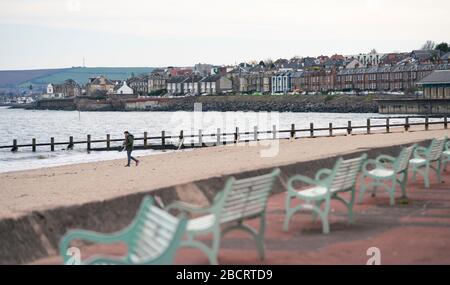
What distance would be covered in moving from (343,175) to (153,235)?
424cm

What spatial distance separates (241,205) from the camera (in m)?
7.28

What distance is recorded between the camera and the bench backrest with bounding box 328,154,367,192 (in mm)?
9281

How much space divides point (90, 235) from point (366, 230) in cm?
444

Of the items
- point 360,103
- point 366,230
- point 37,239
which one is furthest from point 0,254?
point 360,103

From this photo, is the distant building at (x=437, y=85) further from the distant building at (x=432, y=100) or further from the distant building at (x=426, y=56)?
the distant building at (x=426, y=56)

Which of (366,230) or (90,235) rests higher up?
(90,235)

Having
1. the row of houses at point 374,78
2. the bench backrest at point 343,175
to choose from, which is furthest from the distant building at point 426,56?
the bench backrest at point 343,175

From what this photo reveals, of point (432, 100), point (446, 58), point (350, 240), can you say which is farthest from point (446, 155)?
point (446, 58)

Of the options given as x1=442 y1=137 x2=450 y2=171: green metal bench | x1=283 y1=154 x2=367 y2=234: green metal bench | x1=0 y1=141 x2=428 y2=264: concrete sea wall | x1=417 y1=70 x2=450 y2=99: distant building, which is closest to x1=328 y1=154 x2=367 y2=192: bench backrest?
x1=283 y1=154 x2=367 y2=234: green metal bench

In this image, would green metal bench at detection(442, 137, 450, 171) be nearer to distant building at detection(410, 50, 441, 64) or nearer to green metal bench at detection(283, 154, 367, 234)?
green metal bench at detection(283, 154, 367, 234)

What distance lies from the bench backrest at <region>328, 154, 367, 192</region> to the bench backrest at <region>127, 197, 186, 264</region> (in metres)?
3.79
